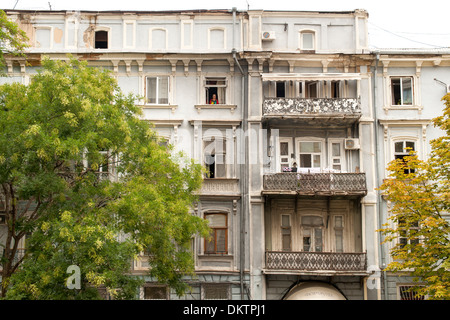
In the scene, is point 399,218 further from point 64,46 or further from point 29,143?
point 64,46

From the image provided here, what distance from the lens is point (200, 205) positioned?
25.2 meters

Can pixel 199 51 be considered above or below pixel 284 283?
above

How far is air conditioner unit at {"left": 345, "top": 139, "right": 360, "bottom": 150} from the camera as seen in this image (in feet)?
83.4

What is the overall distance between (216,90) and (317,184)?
20.4 ft

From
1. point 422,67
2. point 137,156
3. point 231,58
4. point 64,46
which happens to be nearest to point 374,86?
point 422,67

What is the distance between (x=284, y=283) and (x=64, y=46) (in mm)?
14190

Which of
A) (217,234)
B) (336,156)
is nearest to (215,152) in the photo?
(217,234)

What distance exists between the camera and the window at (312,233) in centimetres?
2523

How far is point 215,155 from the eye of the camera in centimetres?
2578

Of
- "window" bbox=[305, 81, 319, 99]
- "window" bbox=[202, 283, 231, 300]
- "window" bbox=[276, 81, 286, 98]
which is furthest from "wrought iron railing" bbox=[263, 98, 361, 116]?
"window" bbox=[202, 283, 231, 300]

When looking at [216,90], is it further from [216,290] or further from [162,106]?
[216,290]

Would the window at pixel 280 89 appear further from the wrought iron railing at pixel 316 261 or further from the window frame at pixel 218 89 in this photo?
the wrought iron railing at pixel 316 261

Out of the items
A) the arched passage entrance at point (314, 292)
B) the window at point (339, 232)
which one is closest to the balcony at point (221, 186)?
the window at point (339, 232)

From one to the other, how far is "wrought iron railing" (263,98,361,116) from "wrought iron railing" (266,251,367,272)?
592 cm
